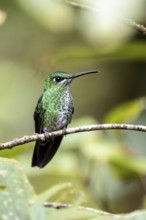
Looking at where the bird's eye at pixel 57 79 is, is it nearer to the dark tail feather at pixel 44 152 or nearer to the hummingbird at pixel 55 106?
the hummingbird at pixel 55 106

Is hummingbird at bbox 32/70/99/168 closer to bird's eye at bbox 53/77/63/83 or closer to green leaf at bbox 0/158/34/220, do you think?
bird's eye at bbox 53/77/63/83

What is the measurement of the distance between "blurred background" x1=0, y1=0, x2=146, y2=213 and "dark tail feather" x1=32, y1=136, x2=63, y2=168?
0.24 m

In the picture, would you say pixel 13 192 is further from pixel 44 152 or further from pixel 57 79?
pixel 57 79

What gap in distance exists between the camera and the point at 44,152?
7.89ft

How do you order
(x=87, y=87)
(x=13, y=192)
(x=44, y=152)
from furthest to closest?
(x=87, y=87) < (x=44, y=152) < (x=13, y=192)

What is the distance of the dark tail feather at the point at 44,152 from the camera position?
7.68 ft

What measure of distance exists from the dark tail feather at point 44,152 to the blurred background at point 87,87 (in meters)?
0.24

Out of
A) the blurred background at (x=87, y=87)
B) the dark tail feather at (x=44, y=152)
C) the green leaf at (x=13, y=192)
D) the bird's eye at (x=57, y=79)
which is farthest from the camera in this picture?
the bird's eye at (x=57, y=79)

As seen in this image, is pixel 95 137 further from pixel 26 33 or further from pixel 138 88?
pixel 26 33

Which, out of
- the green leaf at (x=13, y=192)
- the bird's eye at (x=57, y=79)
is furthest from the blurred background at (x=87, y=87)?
→ the green leaf at (x=13, y=192)

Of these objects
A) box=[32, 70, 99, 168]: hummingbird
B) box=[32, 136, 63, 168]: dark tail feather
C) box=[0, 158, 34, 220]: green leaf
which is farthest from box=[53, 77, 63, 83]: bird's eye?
box=[0, 158, 34, 220]: green leaf

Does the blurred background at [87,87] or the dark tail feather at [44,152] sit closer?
the dark tail feather at [44,152]

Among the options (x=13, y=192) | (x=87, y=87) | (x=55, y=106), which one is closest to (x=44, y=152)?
(x=55, y=106)

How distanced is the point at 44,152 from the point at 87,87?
451 cm
